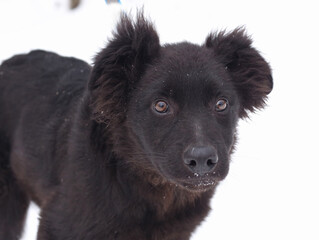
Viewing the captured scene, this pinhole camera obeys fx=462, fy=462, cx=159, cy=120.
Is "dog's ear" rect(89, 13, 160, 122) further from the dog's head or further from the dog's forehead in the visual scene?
the dog's forehead

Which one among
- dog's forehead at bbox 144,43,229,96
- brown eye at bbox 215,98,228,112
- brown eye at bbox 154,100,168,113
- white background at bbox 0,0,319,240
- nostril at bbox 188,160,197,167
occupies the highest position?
dog's forehead at bbox 144,43,229,96

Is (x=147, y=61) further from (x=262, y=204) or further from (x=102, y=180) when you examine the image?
(x=262, y=204)

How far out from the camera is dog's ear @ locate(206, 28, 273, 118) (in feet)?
11.7

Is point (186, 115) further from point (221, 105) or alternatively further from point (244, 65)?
point (244, 65)

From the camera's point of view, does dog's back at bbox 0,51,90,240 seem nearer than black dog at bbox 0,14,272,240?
No

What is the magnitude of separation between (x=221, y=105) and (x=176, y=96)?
1.16 feet

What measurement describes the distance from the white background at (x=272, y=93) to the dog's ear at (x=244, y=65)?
0.76 meters

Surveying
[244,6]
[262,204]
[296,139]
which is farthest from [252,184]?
[244,6]

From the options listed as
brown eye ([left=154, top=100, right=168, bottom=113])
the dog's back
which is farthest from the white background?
brown eye ([left=154, top=100, right=168, bottom=113])

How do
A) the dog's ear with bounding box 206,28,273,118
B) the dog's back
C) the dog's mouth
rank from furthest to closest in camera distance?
the dog's back
the dog's ear with bounding box 206,28,273,118
the dog's mouth

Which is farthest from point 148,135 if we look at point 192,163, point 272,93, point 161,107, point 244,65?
point 272,93

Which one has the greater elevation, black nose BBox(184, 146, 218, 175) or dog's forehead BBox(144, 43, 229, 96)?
dog's forehead BBox(144, 43, 229, 96)

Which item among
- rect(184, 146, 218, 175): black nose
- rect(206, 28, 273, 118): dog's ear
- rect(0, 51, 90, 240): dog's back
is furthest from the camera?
rect(0, 51, 90, 240): dog's back

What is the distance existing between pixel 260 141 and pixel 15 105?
384cm
